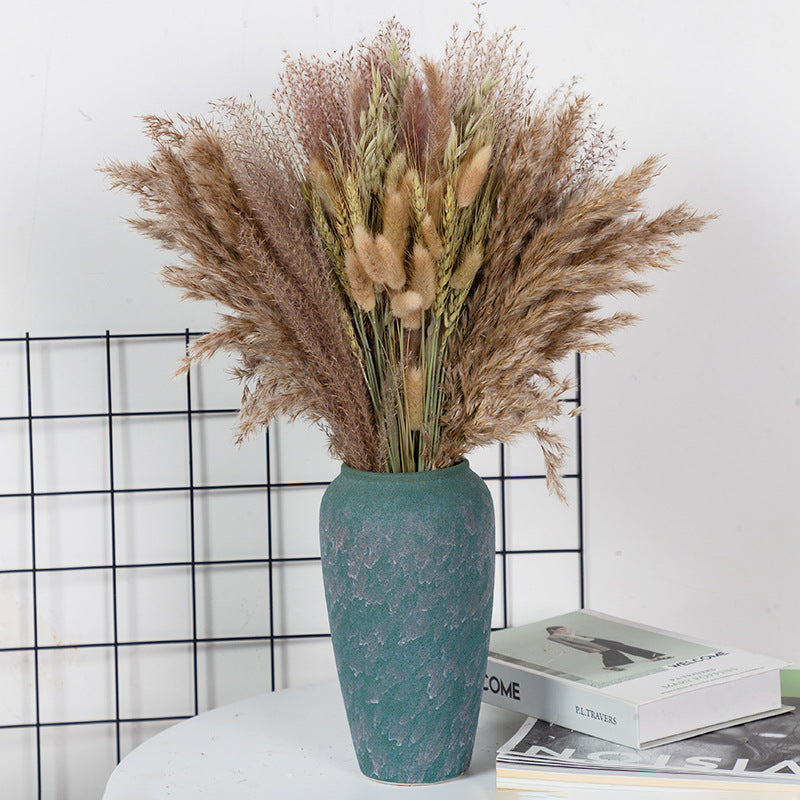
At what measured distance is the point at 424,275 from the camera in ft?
2.53

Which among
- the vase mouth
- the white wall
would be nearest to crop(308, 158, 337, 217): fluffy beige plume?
the vase mouth

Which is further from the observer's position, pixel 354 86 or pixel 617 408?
pixel 617 408

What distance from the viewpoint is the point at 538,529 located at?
127 centimetres

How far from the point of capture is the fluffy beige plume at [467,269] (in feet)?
2.59

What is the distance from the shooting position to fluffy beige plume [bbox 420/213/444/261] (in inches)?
29.8

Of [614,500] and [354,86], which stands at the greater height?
[354,86]

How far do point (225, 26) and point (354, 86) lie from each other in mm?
462

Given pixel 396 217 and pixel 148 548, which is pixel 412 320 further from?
pixel 148 548

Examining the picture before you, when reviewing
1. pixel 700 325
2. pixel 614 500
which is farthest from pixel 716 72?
pixel 614 500

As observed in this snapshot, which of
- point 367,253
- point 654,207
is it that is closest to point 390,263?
point 367,253

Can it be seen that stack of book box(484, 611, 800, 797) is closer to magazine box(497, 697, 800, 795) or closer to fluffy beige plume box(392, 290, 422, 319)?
magazine box(497, 697, 800, 795)

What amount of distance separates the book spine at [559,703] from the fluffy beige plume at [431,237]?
1.33 feet

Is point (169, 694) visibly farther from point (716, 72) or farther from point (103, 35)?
point (716, 72)

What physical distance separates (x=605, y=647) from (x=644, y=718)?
0.15 meters
